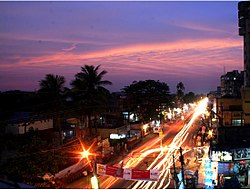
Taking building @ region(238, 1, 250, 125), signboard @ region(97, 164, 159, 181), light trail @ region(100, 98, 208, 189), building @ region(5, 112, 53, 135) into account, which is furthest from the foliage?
building @ region(238, 1, 250, 125)

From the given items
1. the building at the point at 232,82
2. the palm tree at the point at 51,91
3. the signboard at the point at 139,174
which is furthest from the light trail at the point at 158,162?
the building at the point at 232,82

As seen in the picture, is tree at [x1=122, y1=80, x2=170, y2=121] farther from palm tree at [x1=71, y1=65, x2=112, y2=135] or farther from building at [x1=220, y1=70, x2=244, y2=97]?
building at [x1=220, y1=70, x2=244, y2=97]

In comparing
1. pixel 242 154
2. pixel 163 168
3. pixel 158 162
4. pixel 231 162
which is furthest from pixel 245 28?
pixel 231 162

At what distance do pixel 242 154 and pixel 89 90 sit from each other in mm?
13696

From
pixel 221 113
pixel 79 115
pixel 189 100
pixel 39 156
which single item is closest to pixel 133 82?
pixel 221 113

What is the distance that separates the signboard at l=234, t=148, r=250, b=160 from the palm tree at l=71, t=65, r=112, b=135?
1216 cm

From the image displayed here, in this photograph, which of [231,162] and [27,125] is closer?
[231,162]

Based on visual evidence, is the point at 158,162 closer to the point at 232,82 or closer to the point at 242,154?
the point at 242,154

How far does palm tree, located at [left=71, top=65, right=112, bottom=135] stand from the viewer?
2722 cm

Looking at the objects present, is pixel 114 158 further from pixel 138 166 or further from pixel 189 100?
pixel 189 100

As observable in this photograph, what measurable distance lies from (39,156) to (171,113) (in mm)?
54415

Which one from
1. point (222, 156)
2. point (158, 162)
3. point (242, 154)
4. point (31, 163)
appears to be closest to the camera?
point (31, 163)

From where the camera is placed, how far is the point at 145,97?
1799 inches

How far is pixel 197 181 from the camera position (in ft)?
64.1
